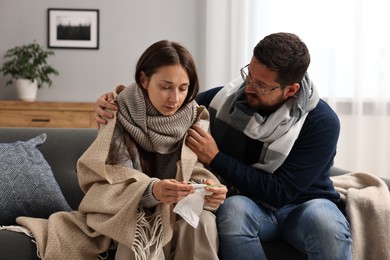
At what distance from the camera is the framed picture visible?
17.3 feet

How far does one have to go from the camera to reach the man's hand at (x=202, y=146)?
229cm

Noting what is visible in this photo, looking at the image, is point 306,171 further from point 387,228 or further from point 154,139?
point 154,139

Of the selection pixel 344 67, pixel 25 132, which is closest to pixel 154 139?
pixel 25 132

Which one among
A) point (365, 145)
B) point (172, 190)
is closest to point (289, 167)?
point (172, 190)

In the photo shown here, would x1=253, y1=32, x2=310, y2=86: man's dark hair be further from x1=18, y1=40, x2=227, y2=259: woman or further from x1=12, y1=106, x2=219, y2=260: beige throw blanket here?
x1=12, y1=106, x2=219, y2=260: beige throw blanket

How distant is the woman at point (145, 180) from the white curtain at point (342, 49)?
9.62 feet

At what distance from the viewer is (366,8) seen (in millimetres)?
5004

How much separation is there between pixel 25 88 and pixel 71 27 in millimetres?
637

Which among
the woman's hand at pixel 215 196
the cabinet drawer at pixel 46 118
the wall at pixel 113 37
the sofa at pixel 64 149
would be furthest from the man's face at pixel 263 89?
the wall at pixel 113 37

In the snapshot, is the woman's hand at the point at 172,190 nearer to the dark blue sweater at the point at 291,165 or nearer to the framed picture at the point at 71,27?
the dark blue sweater at the point at 291,165

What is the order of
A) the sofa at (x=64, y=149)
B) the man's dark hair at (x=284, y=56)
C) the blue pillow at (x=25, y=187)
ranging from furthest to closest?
the sofa at (x=64, y=149), the blue pillow at (x=25, y=187), the man's dark hair at (x=284, y=56)

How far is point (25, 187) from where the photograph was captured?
7.86 feet

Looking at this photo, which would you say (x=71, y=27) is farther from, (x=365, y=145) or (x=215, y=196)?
(x=215, y=196)

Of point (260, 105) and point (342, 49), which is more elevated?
point (342, 49)
